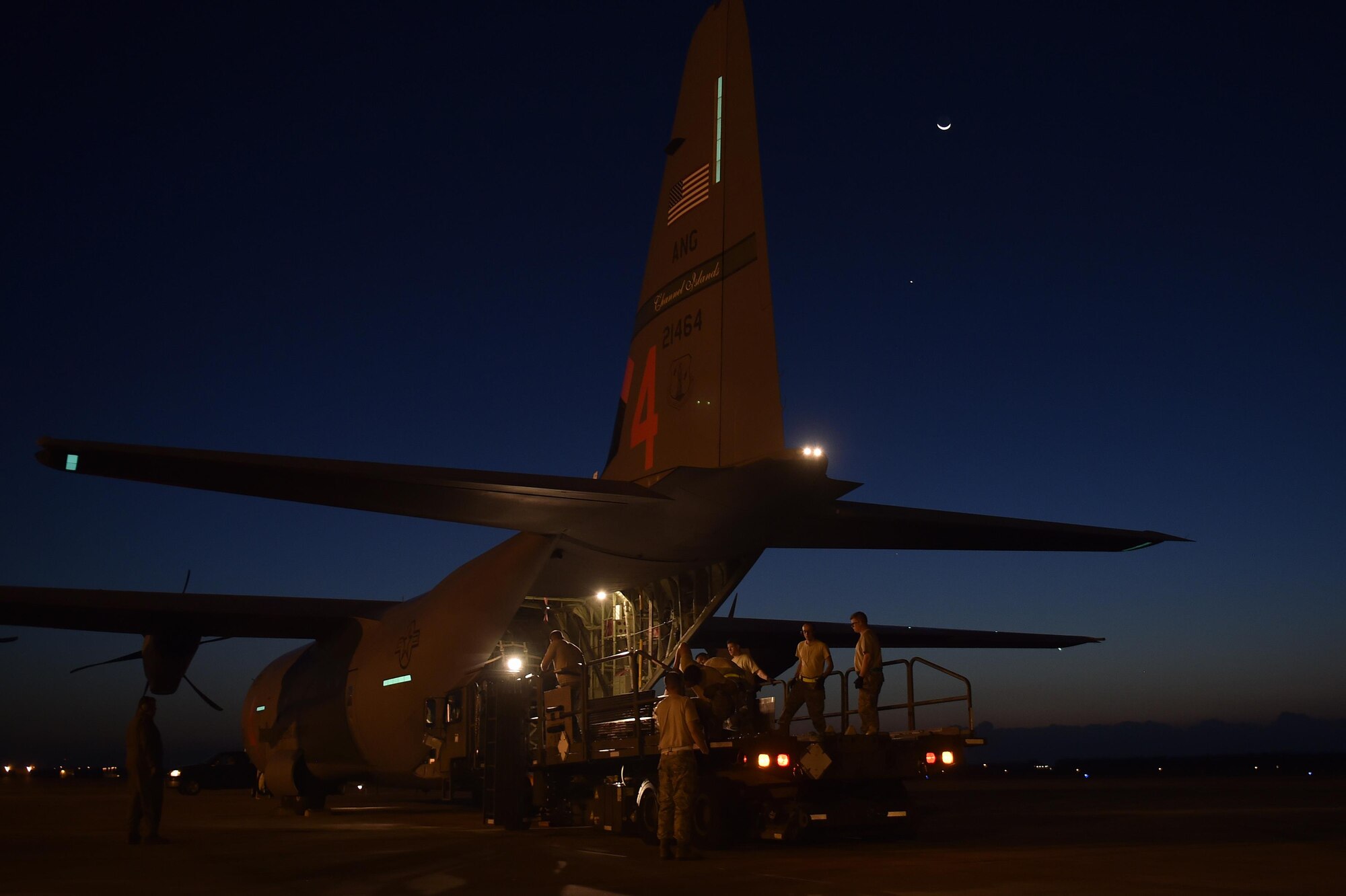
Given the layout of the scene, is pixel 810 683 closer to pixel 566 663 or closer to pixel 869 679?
pixel 869 679

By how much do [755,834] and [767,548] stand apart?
9.16ft

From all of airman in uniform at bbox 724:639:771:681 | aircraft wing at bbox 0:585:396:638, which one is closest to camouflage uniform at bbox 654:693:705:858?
airman in uniform at bbox 724:639:771:681

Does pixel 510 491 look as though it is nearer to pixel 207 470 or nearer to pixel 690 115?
pixel 207 470

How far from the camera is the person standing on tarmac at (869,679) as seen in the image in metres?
9.84

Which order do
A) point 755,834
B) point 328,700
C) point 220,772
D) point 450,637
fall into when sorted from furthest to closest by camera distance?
point 220,772 < point 328,700 < point 450,637 < point 755,834

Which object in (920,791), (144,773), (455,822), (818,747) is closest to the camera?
(818,747)

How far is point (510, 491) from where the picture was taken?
912cm

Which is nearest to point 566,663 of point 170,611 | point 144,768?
point 144,768

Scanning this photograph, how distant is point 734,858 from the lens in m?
8.84

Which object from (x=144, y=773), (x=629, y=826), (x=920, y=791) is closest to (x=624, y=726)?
(x=629, y=826)

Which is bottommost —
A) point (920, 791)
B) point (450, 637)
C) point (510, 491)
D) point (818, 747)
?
point (920, 791)

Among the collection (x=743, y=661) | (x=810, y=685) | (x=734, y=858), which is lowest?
(x=734, y=858)

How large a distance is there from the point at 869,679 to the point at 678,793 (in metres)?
2.23

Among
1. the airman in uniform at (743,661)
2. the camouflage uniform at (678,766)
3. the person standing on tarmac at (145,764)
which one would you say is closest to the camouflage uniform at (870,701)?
the airman in uniform at (743,661)
